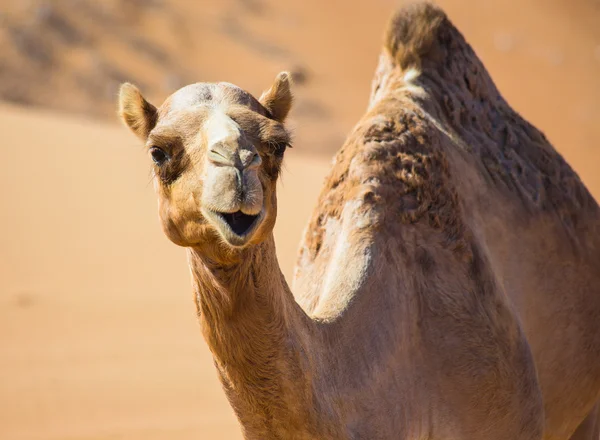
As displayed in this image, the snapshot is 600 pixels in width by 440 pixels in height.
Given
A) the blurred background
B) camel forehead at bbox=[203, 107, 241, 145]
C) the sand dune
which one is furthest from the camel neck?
the sand dune

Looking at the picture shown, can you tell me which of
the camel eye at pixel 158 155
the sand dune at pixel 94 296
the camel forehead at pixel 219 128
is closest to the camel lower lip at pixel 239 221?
the camel forehead at pixel 219 128

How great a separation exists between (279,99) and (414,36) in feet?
5.67

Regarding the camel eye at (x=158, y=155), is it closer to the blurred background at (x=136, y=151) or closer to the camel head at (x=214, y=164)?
the camel head at (x=214, y=164)

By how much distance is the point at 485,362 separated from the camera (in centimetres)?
392

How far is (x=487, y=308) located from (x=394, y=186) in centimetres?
66

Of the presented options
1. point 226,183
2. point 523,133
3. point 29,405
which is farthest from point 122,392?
point 226,183

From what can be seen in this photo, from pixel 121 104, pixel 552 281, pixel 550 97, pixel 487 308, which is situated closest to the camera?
pixel 121 104

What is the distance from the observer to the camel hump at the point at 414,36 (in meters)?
4.90

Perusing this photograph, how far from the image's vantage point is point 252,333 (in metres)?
3.06

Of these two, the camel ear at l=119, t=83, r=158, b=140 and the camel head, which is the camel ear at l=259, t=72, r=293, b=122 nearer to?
the camel head

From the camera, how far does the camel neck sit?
3.04 meters

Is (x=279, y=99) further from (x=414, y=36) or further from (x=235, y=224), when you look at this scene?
(x=414, y=36)

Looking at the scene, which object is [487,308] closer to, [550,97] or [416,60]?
[416,60]

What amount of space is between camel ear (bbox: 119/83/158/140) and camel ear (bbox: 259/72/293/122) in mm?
402
